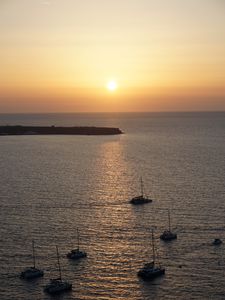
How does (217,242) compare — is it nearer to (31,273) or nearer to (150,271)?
(150,271)

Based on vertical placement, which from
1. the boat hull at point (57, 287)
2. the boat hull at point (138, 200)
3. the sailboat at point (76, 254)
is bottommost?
the boat hull at point (57, 287)

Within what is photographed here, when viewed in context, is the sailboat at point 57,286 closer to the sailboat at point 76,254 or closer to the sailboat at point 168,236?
the sailboat at point 76,254

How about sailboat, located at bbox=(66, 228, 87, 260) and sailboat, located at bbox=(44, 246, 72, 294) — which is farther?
sailboat, located at bbox=(66, 228, 87, 260)

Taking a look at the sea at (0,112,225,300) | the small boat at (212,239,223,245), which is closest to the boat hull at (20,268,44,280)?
the sea at (0,112,225,300)

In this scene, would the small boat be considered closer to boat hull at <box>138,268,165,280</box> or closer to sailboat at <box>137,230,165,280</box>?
sailboat at <box>137,230,165,280</box>

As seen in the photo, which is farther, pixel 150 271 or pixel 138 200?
pixel 138 200

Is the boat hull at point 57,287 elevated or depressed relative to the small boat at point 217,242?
depressed

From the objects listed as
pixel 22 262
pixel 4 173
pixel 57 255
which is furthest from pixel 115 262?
pixel 4 173

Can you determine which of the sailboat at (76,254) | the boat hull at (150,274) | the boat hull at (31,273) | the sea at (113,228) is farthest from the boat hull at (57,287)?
the boat hull at (150,274)

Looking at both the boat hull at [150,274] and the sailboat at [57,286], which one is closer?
the sailboat at [57,286]

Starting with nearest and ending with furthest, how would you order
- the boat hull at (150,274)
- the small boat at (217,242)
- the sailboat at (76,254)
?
the boat hull at (150,274) < the sailboat at (76,254) < the small boat at (217,242)

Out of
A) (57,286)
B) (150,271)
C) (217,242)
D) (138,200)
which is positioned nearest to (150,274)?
(150,271)

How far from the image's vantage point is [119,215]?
6912cm

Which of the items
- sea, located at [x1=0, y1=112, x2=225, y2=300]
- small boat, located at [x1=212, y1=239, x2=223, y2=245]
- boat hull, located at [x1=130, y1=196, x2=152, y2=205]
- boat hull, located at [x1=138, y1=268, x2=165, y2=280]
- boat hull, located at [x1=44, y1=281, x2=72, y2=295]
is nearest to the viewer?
boat hull, located at [x1=44, y1=281, x2=72, y2=295]
